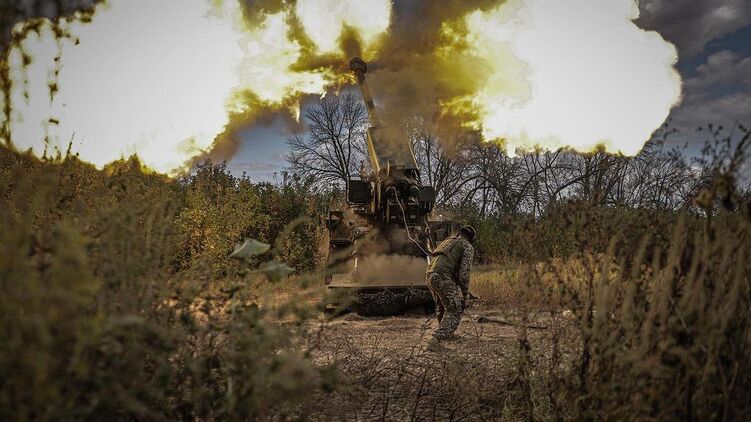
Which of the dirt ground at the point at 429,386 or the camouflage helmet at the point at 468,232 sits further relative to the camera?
the camouflage helmet at the point at 468,232

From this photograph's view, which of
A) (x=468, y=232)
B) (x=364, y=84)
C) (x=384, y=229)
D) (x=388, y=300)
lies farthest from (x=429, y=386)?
(x=364, y=84)

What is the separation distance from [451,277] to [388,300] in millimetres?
2727

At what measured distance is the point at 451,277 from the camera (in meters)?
8.39

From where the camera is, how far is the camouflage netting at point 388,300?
10.8 m

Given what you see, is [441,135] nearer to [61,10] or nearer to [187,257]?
[61,10]

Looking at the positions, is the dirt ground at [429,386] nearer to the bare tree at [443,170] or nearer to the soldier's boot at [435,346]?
the soldier's boot at [435,346]

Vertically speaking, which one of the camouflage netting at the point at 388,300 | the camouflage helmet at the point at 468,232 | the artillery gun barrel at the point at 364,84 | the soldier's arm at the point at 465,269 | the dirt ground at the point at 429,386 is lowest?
the dirt ground at the point at 429,386

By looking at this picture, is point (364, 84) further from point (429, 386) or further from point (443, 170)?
point (443, 170)

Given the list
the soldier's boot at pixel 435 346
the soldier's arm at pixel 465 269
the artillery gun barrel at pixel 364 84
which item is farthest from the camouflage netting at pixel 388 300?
the artillery gun barrel at pixel 364 84

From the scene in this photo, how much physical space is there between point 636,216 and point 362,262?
8.33 metres

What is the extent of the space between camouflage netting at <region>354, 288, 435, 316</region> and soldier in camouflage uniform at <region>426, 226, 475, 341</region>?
2139 mm

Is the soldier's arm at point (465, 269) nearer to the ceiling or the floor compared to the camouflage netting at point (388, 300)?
nearer to the ceiling

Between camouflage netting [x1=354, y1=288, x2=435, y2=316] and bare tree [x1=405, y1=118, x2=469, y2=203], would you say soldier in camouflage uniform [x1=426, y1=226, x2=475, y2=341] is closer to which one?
camouflage netting [x1=354, y1=288, x2=435, y2=316]

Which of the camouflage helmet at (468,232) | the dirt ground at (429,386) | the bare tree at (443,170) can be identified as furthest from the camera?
the bare tree at (443,170)
